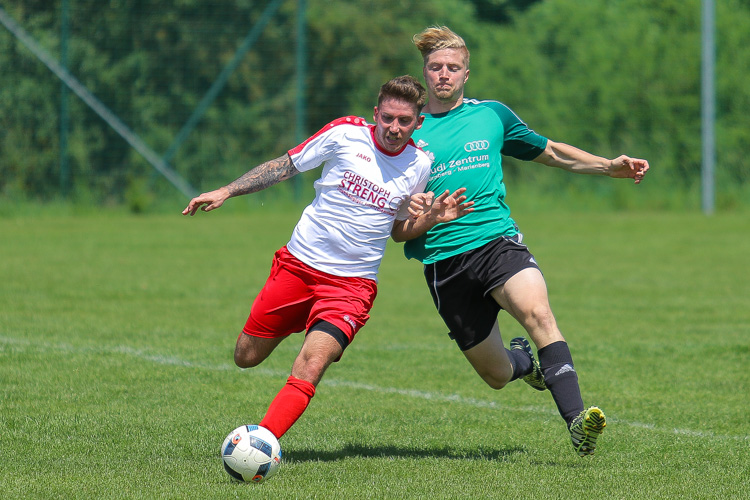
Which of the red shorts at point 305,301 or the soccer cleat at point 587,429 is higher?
the red shorts at point 305,301

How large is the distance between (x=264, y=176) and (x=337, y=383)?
2595mm

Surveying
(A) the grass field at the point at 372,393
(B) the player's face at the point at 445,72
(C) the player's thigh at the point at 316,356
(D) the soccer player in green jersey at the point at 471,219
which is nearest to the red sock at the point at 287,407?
(C) the player's thigh at the point at 316,356

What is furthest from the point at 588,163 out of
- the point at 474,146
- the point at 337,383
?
the point at 337,383

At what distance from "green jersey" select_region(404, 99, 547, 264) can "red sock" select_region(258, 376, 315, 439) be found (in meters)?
1.22

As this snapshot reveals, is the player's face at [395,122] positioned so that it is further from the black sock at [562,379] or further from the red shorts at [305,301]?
the black sock at [562,379]

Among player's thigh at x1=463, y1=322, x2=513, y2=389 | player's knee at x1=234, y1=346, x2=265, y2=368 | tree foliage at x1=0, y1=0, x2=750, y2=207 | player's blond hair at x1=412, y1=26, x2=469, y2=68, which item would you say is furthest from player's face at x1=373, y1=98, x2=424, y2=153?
tree foliage at x1=0, y1=0, x2=750, y2=207

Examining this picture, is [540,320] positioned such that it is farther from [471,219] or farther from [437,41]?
[437,41]

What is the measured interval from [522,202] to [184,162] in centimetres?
746

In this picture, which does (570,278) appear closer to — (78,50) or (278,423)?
(278,423)

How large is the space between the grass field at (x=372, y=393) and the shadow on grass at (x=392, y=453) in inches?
0.9

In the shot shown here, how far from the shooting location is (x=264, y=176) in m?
5.91

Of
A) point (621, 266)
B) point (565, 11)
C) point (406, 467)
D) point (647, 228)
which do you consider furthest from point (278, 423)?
point (565, 11)

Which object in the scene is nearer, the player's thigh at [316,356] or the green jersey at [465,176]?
the player's thigh at [316,356]

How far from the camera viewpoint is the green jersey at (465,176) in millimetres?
6141
